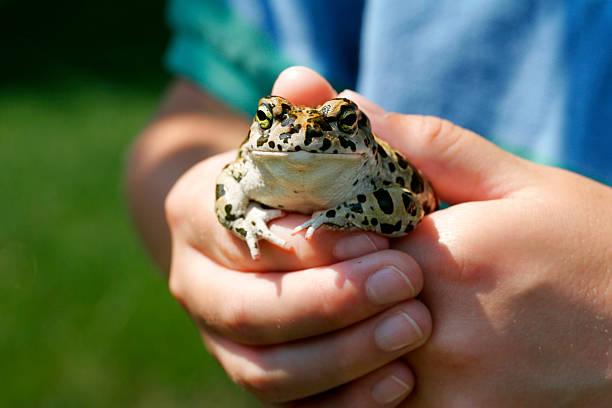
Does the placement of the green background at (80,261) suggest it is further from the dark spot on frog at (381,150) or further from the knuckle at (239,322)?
the dark spot on frog at (381,150)

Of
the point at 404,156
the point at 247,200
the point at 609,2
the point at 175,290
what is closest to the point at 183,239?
the point at 175,290

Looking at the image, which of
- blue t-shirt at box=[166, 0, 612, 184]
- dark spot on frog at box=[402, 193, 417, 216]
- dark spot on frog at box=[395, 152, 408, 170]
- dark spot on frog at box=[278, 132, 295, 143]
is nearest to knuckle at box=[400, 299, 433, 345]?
dark spot on frog at box=[402, 193, 417, 216]

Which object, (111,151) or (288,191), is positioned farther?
(111,151)

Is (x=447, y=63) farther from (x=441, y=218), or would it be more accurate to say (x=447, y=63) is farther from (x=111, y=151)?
(x=111, y=151)

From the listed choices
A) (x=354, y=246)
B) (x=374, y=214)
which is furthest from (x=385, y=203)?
(x=354, y=246)

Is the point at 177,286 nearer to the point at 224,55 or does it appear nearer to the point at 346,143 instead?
the point at 346,143

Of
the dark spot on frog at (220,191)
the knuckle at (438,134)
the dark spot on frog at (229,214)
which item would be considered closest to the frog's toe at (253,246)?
the dark spot on frog at (229,214)
